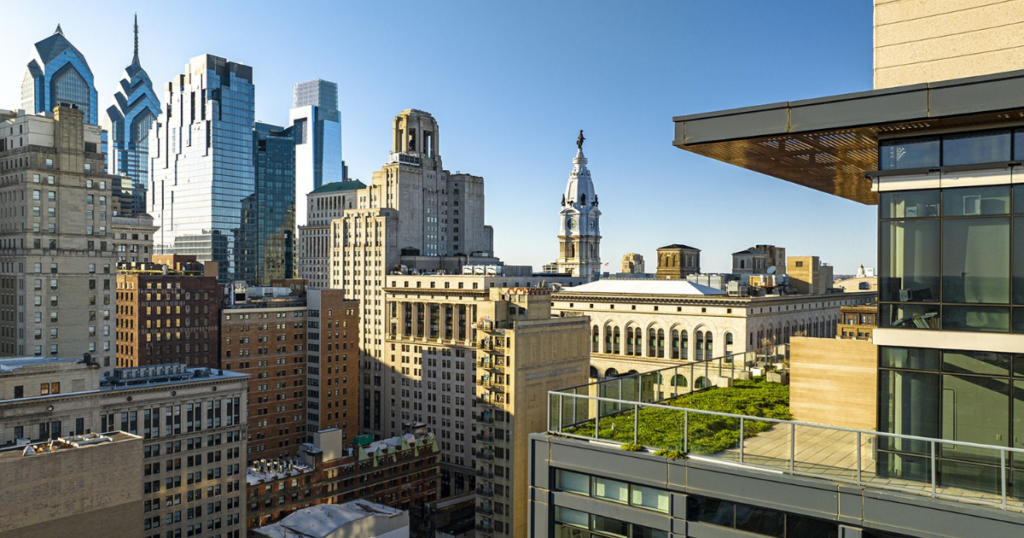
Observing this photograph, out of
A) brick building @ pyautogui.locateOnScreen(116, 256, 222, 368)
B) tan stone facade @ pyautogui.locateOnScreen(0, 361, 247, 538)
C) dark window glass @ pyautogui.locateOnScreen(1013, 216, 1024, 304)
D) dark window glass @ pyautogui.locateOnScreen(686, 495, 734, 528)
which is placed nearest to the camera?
dark window glass @ pyautogui.locateOnScreen(1013, 216, 1024, 304)

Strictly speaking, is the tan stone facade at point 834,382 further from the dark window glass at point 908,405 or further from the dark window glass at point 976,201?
the dark window glass at point 976,201

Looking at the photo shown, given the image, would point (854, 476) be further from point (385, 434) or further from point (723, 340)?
point (385, 434)

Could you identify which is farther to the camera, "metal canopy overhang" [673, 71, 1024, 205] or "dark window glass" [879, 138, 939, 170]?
"dark window glass" [879, 138, 939, 170]

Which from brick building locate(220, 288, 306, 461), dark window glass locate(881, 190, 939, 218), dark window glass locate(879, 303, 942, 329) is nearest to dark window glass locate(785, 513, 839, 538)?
dark window glass locate(879, 303, 942, 329)

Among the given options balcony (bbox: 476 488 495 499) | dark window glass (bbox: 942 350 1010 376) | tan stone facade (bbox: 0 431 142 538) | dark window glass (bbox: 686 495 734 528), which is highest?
dark window glass (bbox: 942 350 1010 376)

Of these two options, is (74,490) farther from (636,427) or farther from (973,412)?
(973,412)

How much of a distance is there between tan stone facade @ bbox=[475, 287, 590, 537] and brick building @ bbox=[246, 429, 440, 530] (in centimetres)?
3617

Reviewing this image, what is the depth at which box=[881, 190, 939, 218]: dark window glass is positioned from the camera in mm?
16797

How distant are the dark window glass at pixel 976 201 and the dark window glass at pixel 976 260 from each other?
6.8 inches

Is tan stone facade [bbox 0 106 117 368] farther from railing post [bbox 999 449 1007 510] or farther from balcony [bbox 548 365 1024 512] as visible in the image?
railing post [bbox 999 449 1007 510]

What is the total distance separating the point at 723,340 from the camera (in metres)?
110

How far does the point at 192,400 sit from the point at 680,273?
100831 millimetres

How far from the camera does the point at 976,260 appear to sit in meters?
16.3

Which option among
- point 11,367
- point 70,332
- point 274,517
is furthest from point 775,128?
point 70,332
